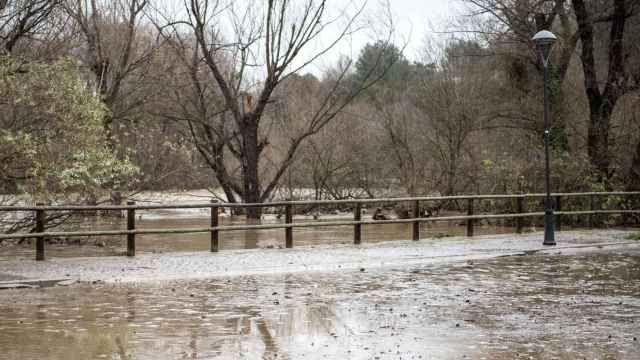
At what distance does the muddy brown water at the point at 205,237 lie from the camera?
2291cm

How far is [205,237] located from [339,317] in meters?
16.9

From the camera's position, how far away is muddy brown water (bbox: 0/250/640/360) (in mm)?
9070

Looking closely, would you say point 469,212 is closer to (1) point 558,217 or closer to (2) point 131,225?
(1) point 558,217

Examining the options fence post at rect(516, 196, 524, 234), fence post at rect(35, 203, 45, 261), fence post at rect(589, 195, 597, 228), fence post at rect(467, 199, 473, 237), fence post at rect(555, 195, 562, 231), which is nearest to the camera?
fence post at rect(35, 203, 45, 261)

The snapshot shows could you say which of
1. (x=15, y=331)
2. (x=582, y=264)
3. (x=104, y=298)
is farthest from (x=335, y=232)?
(x=15, y=331)

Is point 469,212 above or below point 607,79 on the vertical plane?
below

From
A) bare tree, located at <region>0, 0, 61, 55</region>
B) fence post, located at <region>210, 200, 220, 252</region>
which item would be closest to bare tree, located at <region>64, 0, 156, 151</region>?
bare tree, located at <region>0, 0, 61, 55</region>

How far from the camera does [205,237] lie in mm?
27641

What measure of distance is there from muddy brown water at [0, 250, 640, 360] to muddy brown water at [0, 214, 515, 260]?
7929 millimetres

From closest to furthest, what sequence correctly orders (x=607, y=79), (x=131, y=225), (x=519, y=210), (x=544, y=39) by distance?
1. (x=131, y=225)
2. (x=544, y=39)
3. (x=519, y=210)
4. (x=607, y=79)

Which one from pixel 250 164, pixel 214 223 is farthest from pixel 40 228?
pixel 250 164

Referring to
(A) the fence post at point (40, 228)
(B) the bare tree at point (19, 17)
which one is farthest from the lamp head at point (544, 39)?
(A) the fence post at point (40, 228)

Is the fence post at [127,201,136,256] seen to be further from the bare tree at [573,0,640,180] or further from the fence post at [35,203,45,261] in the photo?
the bare tree at [573,0,640,180]

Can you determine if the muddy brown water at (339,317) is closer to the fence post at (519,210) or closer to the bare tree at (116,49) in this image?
the fence post at (519,210)
